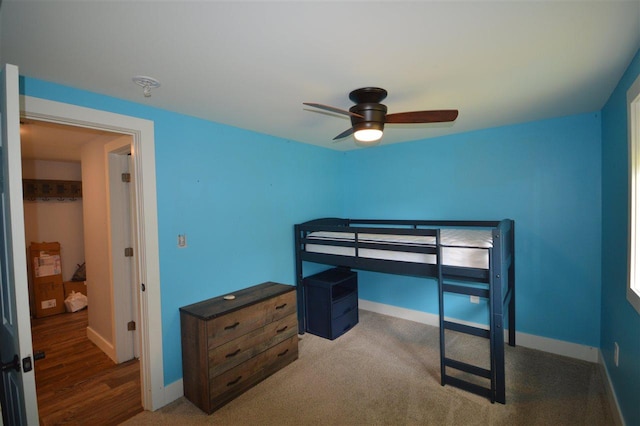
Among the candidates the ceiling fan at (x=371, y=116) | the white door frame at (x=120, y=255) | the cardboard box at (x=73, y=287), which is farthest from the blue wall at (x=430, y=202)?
the cardboard box at (x=73, y=287)

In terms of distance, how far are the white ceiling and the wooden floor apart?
2.26 metres

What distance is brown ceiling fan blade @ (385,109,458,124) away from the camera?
1.77 m

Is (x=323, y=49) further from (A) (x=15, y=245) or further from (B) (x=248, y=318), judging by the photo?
(B) (x=248, y=318)

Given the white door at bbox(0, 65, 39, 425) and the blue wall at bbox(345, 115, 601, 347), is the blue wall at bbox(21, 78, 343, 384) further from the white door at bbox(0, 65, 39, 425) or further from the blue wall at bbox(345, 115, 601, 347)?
the blue wall at bbox(345, 115, 601, 347)

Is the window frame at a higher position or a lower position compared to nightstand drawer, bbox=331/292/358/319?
higher

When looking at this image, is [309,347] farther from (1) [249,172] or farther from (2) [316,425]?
(1) [249,172]

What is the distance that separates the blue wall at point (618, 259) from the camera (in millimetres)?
1626

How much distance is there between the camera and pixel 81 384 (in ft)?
8.32

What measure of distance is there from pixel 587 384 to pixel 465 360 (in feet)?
2.79

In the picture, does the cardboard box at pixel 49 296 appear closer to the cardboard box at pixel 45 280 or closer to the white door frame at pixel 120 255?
the cardboard box at pixel 45 280

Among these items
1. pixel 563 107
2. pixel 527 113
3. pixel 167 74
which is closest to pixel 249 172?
pixel 167 74

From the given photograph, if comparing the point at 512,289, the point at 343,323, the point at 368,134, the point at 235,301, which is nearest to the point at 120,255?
the point at 235,301

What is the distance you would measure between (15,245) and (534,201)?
12.0 feet

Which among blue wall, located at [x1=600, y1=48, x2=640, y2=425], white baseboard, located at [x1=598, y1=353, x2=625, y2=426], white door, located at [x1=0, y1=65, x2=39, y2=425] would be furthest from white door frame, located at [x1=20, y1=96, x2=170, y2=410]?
white baseboard, located at [x1=598, y1=353, x2=625, y2=426]
